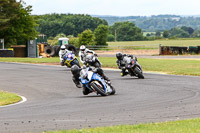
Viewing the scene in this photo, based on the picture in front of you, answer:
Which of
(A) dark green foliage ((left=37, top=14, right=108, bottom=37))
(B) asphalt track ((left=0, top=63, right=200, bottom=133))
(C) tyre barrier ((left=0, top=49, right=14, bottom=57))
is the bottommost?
(C) tyre barrier ((left=0, top=49, right=14, bottom=57))

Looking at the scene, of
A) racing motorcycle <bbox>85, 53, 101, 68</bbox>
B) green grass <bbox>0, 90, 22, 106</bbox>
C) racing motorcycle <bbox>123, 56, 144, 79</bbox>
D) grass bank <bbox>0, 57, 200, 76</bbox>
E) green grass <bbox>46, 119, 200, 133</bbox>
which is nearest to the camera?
green grass <bbox>46, 119, 200, 133</bbox>

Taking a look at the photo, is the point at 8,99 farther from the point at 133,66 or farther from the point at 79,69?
the point at 133,66

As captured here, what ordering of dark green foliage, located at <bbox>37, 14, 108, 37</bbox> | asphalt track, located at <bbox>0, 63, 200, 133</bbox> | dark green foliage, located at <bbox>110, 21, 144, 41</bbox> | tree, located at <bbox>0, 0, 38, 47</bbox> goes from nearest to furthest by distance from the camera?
asphalt track, located at <bbox>0, 63, 200, 133</bbox>
tree, located at <bbox>0, 0, 38, 47</bbox>
dark green foliage, located at <bbox>110, 21, 144, 41</bbox>
dark green foliage, located at <bbox>37, 14, 108, 37</bbox>

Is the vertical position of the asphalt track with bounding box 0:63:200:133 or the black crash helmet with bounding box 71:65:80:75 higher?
the black crash helmet with bounding box 71:65:80:75

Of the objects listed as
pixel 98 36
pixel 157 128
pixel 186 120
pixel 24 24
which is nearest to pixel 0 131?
pixel 157 128

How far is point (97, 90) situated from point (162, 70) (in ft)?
46.8

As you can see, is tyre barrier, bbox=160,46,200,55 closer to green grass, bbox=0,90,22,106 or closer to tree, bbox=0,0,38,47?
tree, bbox=0,0,38,47

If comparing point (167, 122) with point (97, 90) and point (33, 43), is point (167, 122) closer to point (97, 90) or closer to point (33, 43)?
point (97, 90)

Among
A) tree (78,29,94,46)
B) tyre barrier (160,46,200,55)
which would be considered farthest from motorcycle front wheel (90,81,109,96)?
tree (78,29,94,46)

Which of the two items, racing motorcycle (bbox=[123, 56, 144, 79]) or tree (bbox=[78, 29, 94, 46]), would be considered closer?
racing motorcycle (bbox=[123, 56, 144, 79])

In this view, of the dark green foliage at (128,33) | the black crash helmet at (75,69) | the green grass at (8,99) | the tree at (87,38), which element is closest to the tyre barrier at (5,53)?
the tree at (87,38)

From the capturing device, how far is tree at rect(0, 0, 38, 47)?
69.2 meters

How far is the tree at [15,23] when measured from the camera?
227ft

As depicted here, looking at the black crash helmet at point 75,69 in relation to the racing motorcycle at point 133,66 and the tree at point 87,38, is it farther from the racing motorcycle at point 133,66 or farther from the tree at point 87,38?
the tree at point 87,38
